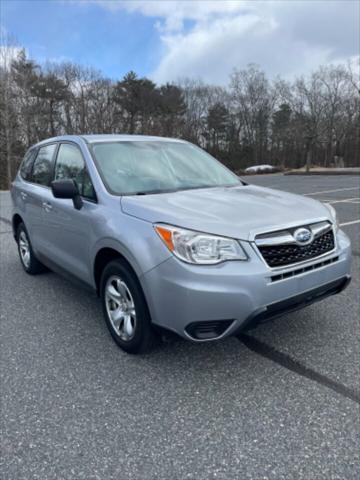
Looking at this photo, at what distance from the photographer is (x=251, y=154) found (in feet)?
184

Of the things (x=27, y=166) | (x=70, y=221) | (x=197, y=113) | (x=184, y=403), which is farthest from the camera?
(x=197, y=113)

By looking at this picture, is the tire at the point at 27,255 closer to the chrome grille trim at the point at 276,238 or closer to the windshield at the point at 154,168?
the windshield at the point at 154,168

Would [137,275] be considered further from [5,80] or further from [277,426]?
[5,80]

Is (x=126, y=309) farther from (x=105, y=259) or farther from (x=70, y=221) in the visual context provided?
(x=70, y=221)

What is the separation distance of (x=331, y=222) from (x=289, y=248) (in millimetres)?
612

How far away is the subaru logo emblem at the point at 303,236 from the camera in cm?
265

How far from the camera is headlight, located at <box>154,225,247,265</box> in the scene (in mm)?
2453

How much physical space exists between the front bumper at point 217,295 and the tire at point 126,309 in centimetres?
16

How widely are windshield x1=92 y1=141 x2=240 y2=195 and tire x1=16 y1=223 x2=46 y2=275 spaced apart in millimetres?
2011

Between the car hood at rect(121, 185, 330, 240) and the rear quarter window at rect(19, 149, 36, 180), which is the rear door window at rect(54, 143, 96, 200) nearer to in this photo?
the car hood at rect(121, 185, 330, 240)

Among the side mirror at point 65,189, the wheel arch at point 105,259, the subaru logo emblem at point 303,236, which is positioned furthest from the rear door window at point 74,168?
the subaru logo emblem at point 303,236

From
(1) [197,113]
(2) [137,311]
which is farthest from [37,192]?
(1) [197,113]

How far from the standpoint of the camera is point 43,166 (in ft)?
14.8

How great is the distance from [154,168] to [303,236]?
1585mm
